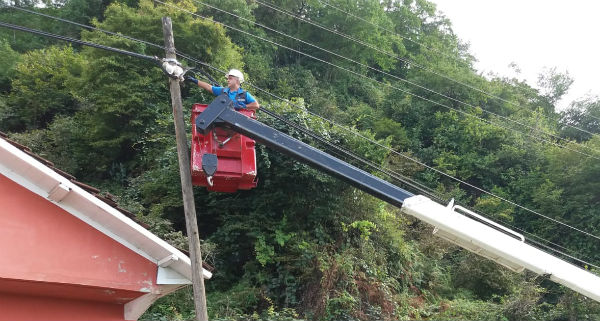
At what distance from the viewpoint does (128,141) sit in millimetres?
19422

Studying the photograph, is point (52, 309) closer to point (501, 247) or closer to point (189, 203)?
point (189, 203)

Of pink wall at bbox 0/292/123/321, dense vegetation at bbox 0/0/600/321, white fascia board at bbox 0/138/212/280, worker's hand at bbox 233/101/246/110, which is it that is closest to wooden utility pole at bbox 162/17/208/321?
white fascia board at bbox 0/138/212/280

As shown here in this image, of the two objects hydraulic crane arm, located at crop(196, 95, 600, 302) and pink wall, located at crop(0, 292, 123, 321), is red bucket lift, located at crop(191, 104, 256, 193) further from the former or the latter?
pink wall, located at crop(0, 292, 123, 321)

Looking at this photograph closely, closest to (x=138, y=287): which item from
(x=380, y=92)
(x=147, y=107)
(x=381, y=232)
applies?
(x=381, y=232)

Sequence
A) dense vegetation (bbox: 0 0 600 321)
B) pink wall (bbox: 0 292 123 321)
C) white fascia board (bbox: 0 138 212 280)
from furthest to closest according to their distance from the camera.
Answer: dense vegetation (bbox: 0 0 600 321)
pink wall (bbox: 0 292 123 321)
white fascia board (bbox: 0 138 212 280)

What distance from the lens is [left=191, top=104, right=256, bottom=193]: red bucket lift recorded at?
20.8 feet

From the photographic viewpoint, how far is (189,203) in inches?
225

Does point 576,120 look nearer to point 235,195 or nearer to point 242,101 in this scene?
point 235,195

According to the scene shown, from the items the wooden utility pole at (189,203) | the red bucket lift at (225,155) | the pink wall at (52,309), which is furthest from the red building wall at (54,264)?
the red bucket lift at (225,155)

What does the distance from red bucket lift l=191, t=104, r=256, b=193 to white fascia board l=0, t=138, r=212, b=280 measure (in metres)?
1.04

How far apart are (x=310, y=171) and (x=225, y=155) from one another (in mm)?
7364

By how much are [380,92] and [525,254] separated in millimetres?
32593

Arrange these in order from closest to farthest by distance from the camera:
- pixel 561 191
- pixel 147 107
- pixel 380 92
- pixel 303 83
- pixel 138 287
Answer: pixel 138 287 → pixel 147 107 → pixel 561 191 → pixel 303 83 → pixel 380 92

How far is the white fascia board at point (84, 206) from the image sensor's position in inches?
209
